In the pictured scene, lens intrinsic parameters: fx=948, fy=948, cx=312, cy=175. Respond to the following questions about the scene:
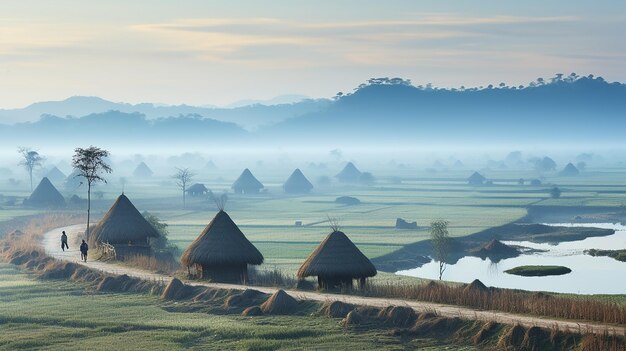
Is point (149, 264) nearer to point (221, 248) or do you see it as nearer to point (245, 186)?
point (221, 248)

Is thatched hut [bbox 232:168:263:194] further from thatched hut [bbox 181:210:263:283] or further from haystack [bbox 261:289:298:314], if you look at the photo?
haystack [bbox 261:289:298:314]

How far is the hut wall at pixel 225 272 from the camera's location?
139 ft

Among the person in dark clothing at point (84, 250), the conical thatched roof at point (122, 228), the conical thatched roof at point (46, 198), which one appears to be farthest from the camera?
the conical thatched roof at point (46, 198)

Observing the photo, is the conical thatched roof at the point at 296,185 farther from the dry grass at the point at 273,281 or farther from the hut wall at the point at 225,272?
the dry grass at the point at 273,281

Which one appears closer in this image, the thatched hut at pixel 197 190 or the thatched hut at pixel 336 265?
the thatched hut at pixel 336 265

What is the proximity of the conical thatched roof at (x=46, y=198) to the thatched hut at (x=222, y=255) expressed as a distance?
5261 cm

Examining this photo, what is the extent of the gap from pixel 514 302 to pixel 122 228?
26.7 meters

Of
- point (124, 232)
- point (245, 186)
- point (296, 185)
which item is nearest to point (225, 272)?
point (124, 232)

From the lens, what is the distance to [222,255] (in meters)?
41.8

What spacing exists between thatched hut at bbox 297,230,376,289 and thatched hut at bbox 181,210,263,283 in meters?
4.08

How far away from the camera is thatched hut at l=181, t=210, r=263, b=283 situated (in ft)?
137

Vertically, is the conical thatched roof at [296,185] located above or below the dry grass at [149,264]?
above

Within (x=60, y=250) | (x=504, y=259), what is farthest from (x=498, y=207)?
(x=60, y=250)

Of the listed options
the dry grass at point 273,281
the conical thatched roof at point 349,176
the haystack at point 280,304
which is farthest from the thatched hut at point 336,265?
the conical thatched roof at point 349,176
